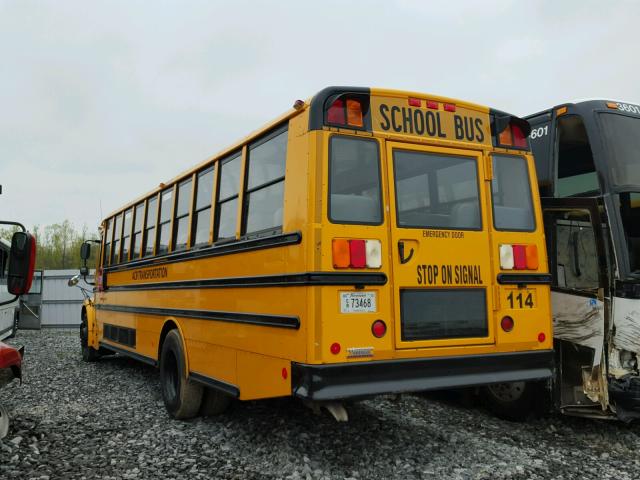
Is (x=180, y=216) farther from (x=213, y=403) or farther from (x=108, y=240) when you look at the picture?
(x=108, y=240)

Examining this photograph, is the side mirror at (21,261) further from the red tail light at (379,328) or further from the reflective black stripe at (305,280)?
the red tail light at (379,328)

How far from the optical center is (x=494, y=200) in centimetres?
418

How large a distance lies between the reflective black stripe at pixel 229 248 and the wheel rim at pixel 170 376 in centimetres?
97

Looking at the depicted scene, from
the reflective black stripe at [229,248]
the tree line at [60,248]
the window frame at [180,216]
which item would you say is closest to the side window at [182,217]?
the window frame at [180,216]

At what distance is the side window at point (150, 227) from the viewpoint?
6.50 metres

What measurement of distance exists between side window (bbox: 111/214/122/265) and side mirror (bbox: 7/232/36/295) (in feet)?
15.7

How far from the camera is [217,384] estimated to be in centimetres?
451

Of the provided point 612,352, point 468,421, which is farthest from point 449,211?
point 468,421

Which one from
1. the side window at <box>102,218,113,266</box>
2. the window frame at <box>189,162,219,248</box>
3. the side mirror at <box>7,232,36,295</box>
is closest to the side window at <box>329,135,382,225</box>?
the window frame at <box>189,162,219,248</box>

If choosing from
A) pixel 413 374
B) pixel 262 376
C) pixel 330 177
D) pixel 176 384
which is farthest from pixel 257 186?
pixel 176 384

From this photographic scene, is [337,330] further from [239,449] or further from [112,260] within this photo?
[112,260]

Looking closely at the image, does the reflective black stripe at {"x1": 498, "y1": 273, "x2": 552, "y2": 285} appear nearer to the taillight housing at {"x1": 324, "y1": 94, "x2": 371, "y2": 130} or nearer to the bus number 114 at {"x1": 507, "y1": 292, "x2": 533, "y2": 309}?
the bus number 114 at {"x1": 507, "y1": 292, "x2": 533, "y2": 309}

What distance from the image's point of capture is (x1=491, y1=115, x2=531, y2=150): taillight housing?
14.1 feet

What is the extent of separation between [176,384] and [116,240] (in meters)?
3.58
